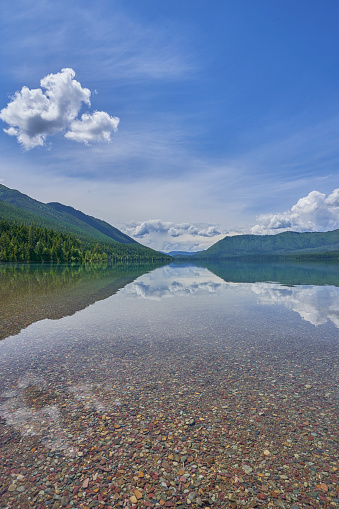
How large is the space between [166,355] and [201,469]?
10.4 m

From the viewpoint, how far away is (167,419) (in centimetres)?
1139

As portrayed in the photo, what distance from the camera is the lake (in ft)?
26.3

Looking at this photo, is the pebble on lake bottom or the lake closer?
the pebble on lake bottom

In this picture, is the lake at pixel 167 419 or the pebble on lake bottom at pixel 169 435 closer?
the pebble on lake bottom at pixel 169 435

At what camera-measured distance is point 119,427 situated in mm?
10812

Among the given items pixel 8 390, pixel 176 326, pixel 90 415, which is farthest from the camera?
pixel 176 326

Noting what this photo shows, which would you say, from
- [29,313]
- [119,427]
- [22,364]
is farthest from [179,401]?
[29,313]

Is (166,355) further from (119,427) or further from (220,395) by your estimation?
(119,427)

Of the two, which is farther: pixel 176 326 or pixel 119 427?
pixel 176 326

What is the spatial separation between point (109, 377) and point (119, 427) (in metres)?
4.81

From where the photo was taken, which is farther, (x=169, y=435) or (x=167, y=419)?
(x=167, y=419)

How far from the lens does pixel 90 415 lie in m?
11.6

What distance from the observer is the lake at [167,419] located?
8.03 meters

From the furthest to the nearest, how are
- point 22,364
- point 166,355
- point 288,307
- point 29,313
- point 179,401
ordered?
point 288,307 < point 29,313 < point 166,355 < point 22,364 < point 179,401
